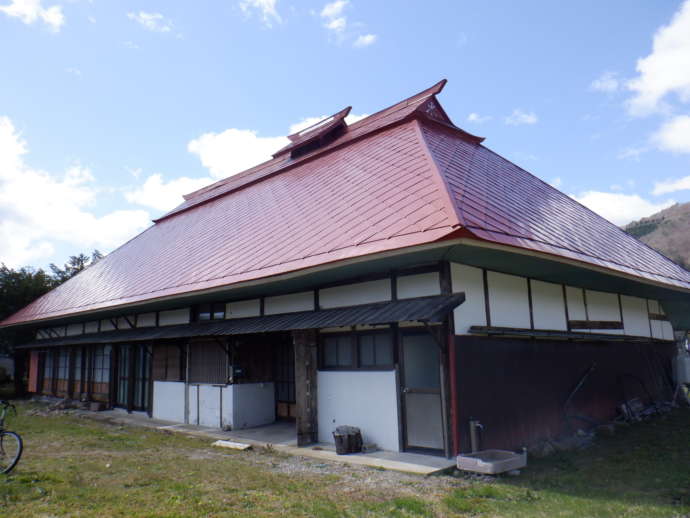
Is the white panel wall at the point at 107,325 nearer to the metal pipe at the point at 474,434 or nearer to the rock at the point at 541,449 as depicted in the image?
the metal pipe at the point at 474,434

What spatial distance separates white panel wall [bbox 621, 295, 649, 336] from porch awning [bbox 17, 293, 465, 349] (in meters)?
7.24

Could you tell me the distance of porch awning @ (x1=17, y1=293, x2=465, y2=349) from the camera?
6660 millimetres

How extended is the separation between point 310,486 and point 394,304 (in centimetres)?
278

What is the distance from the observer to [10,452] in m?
6.62

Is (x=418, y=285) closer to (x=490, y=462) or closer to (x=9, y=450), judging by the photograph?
(x=490, y=462)

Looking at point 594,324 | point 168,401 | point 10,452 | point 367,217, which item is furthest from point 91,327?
point 594,324

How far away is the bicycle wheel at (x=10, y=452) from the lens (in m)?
6.04

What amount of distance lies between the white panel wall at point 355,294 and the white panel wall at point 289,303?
0.33m

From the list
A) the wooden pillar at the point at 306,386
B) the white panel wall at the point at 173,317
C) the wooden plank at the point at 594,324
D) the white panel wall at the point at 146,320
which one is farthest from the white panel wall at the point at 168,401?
the wooden plank at the point at 594,324

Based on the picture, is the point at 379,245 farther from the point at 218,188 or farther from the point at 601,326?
the point at 218,188

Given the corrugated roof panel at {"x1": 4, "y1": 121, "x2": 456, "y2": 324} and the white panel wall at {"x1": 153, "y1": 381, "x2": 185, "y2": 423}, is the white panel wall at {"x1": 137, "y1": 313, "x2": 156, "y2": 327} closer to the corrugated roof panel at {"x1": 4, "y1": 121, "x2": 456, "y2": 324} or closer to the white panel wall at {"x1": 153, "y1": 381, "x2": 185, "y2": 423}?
the corrugated roof panel at {"x1": 4, "y1": 121, "x2": 456, "y2": 324}

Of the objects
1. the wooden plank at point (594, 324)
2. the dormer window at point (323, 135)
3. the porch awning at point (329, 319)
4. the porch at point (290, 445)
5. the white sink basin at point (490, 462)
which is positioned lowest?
the porch at point (290, 445)

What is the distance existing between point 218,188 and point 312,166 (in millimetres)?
7160

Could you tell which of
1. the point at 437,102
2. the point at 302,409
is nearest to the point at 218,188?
the point at 437,102
